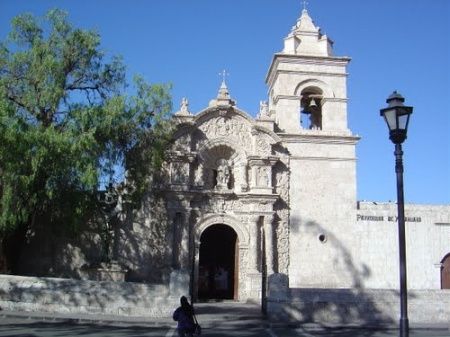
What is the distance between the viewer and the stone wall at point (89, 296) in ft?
50.3

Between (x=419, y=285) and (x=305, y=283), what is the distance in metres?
4.91

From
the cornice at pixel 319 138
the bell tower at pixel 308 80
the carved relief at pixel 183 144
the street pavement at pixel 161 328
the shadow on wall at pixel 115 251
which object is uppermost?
the bell tower at pixel 308 80

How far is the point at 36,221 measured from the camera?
19.8m

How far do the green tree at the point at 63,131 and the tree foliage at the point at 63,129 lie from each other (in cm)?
3

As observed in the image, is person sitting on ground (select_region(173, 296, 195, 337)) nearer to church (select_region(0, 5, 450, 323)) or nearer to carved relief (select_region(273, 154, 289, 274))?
church (select_region(0, 5, 450, 323))

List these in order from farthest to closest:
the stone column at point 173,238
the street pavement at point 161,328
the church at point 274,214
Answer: the church at point 274,214 < the stone column at point 173,238 < the street pavement at point 161,328

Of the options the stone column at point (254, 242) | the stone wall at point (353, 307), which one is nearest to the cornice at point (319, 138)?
the stone column at point (254, 242)

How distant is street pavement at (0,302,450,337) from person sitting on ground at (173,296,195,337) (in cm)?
299

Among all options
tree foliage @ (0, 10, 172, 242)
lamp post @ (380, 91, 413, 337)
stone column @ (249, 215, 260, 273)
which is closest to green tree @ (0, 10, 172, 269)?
tree foliage @ (0, 10, 172, 242)

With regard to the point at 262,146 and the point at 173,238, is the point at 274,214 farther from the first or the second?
the point at 173,238

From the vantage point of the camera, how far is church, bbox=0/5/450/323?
2081 cm

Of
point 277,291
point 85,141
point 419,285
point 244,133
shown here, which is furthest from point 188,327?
point 419,285

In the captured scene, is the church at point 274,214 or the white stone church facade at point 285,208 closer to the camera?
the church at point 274,214

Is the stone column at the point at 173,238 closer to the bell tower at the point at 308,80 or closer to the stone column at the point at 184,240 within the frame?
the stone column at the point at 184,240
